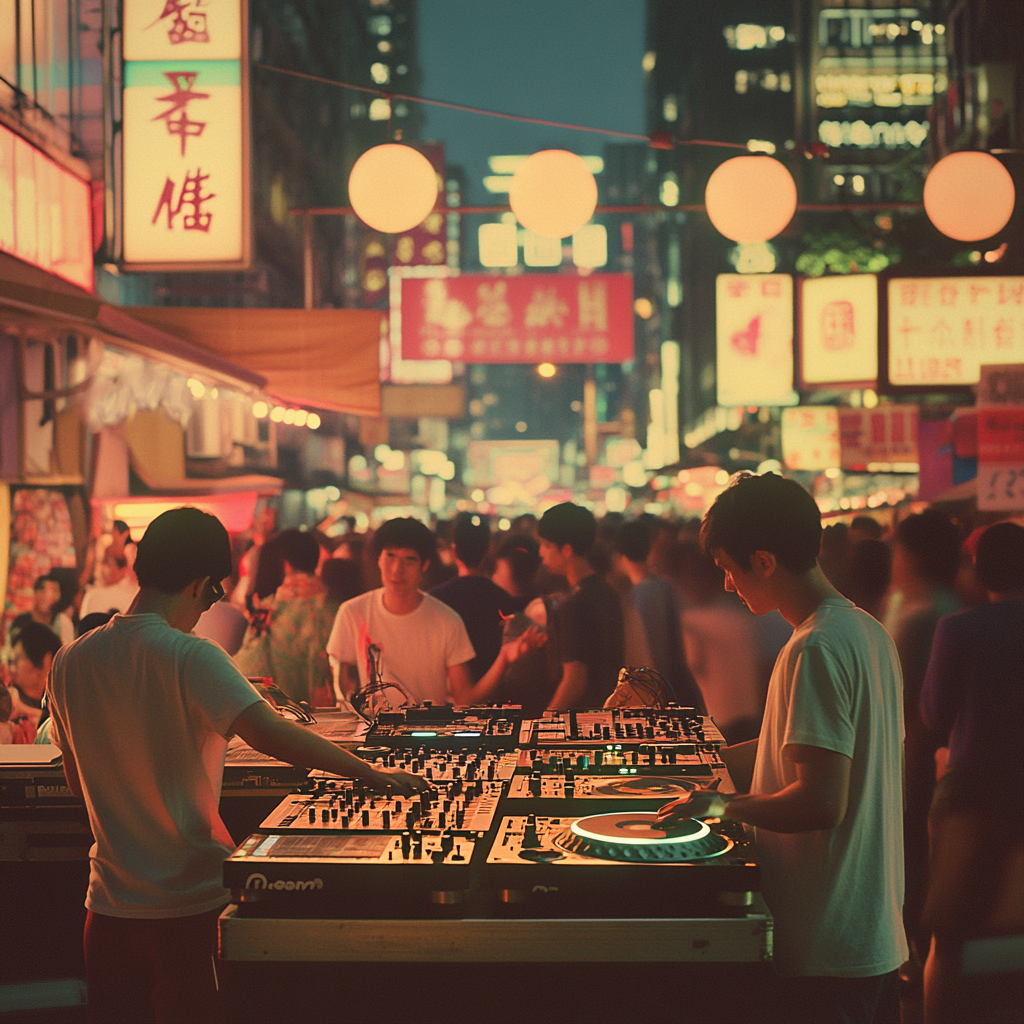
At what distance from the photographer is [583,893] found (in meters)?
2.62

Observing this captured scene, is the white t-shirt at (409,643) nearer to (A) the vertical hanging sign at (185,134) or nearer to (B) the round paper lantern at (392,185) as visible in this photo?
(B) the round paper lantern at (392,185)

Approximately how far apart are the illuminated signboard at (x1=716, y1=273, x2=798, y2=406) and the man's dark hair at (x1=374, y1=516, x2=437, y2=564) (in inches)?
405

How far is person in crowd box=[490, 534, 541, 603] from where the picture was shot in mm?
8281

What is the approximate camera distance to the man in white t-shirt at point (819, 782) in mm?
2551

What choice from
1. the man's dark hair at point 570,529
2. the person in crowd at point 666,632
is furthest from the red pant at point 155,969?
the man's dark hair at point 570,529

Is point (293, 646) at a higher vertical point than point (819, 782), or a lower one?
lower

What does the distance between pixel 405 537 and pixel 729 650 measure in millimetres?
1882

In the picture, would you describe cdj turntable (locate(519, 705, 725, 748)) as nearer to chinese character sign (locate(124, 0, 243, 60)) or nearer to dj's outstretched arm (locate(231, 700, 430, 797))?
dj's outstretched arm (locate(231, 700, 430, 797))

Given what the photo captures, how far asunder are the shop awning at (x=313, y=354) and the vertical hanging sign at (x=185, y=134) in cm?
94

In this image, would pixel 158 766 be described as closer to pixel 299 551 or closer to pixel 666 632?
pixel 299 551

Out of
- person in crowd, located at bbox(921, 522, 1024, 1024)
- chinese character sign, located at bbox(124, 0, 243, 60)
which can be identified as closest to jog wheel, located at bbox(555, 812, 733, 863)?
person in crowd, located at bbox(921, 522, 1024, 1024)

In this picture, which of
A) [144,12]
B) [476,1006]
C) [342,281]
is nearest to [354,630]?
[476,1006]

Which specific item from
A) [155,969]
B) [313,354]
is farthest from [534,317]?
[155,969]

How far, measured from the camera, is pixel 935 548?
18.5 ft
